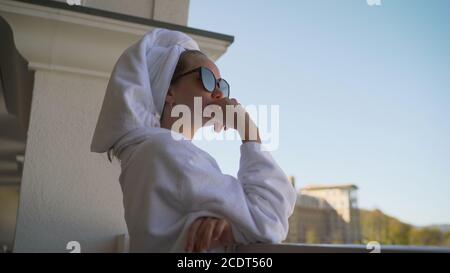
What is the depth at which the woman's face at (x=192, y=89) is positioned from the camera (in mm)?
1213

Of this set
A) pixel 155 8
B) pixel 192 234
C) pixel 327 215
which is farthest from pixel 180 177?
pixel 327 215

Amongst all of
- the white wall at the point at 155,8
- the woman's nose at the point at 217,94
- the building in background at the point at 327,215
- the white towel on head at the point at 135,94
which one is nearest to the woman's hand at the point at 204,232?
the white towel on head at the point at 135,94

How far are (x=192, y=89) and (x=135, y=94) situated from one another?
193 mm

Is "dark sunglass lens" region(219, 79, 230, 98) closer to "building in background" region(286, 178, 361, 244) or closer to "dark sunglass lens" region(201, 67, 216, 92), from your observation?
"dark sunglass lens" region(201, 67, 216, 92)

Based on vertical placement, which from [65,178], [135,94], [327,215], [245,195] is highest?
[135,94]

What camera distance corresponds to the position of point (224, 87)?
4.22ft

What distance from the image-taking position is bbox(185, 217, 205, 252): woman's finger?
866 millimetres

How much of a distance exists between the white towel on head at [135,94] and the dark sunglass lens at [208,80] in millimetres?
112

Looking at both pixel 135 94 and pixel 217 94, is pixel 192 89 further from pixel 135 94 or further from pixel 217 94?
pixel 135 94

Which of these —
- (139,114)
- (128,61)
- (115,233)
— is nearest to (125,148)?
(139,114)

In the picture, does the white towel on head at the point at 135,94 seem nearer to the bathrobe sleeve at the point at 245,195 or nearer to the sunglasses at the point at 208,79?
the sunglasses at the point at 208,79

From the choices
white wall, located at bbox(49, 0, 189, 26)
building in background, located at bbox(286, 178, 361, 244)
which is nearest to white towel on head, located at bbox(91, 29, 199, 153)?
white wall, located at bbox(49, 0, 189, 26)
